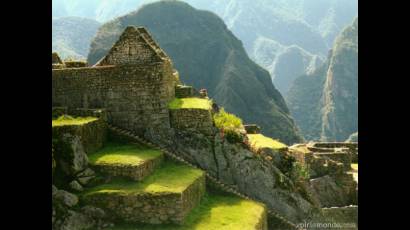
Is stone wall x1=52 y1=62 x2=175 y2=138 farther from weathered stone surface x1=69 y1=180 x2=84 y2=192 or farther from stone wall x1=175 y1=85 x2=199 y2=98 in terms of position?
weathered stone surface x1=69 y1=180 x2=84 y2=192

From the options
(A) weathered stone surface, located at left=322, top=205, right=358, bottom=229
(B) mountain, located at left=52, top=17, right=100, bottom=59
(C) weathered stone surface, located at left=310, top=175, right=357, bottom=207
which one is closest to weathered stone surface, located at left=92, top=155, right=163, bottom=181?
(A) weathered stone surface, located at left=322, top=205, right=358, bottom=229

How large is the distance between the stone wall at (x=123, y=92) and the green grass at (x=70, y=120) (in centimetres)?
176

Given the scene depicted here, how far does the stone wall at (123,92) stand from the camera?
62.9ft

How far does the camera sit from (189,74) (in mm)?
125562

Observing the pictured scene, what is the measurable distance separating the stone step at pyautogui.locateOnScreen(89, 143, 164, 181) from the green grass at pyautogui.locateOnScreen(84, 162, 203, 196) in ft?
0.79

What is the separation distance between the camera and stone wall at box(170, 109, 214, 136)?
19234 millimetres

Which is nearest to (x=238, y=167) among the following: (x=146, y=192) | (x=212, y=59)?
(x=146, y=192)

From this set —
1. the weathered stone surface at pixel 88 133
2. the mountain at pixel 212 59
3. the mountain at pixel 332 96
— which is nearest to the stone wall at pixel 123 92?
the weathered stone surface at pixel 88 133

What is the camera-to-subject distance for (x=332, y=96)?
144000 mm

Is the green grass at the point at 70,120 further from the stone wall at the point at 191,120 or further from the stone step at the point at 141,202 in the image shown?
the stone wall at the point at 191,120

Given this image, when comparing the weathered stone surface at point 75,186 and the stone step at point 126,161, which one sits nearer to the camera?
the weathered stone surface at point 75,186

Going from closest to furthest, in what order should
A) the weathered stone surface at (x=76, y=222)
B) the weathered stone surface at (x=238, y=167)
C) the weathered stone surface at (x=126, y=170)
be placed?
1. the weathered stone surface at (x=76, y=222)
2. the weathered stone surface at (x=126, y=170)
3. the weathered stone surface at (x=238, y=167)

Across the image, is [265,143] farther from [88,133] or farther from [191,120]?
[88,133]
